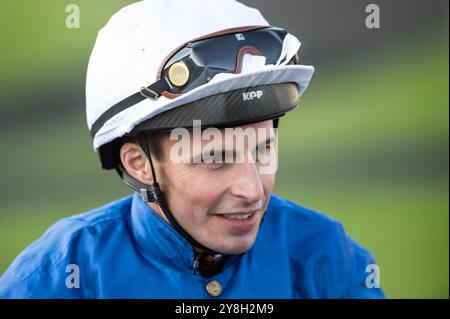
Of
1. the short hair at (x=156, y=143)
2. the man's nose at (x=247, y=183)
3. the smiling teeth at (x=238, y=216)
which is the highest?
the short hair at (x=156, y=143)

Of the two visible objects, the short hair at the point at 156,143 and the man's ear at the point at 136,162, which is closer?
the short hair at the point at 156,143

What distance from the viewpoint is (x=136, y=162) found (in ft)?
6.38

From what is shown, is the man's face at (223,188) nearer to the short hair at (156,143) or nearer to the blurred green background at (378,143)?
the short hair at (156,143)

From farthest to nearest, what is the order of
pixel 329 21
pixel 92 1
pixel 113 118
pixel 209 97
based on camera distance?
1. pixel 329 21
2. pixel 92 1
3. pixel 113 118
4. pixel 209 97

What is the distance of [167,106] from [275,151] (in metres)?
0.38

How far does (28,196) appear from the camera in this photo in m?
2.92

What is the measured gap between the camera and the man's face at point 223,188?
173 centimetres

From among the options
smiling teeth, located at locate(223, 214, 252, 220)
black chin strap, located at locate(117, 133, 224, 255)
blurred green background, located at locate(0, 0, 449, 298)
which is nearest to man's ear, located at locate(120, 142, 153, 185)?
black chin strap, located at locate(117, 133, 224, 255)

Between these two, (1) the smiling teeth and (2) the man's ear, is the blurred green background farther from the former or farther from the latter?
(1) the smiling teeth

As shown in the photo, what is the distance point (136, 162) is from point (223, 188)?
0.35 meters

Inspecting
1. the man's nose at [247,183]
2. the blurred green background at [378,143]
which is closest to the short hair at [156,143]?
the man's nose at [247,183]

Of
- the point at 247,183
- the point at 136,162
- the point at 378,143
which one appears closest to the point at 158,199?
the point at 136,162

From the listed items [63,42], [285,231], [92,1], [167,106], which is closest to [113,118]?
[167,106]

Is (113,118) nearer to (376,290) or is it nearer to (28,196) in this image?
(376,290)
